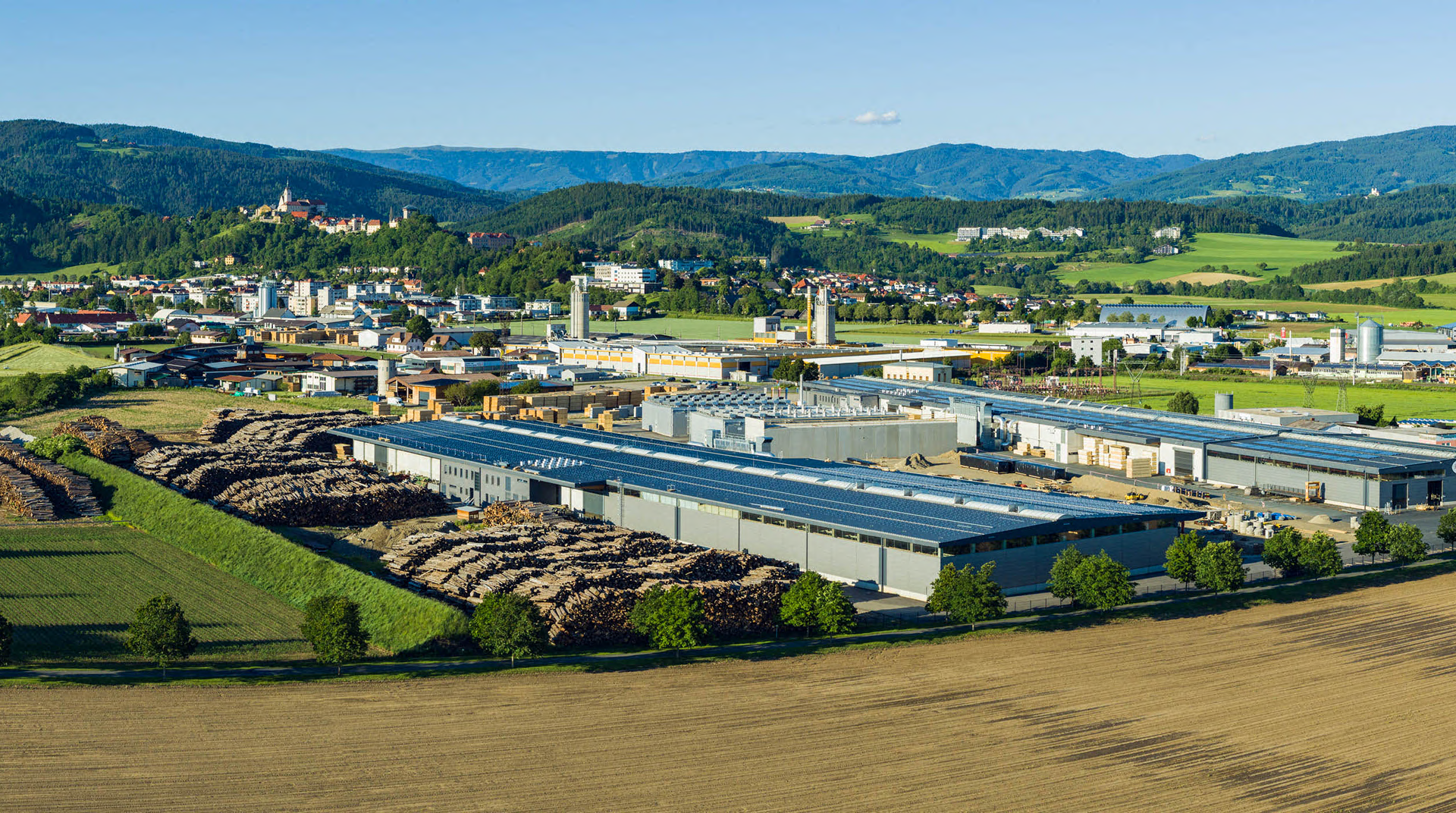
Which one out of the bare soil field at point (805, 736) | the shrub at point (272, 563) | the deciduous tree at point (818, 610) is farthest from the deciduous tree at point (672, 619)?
the shrub at point (272, 563)

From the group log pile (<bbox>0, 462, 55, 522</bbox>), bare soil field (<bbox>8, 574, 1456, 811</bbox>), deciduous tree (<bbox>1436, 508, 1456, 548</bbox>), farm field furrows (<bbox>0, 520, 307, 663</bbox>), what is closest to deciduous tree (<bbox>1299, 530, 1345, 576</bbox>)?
deciduous tree (<bbox>1436, 508, 1456, 548</bbox>)

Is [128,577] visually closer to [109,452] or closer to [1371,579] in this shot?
[109,452]

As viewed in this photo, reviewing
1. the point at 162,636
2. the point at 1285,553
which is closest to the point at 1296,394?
the point at 1285,553

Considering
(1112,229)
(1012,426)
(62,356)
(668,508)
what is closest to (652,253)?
(1112,229)

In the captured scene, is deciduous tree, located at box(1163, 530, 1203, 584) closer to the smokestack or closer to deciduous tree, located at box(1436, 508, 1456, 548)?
deciduous tree, located at box(1436, 508, 1456, 548)

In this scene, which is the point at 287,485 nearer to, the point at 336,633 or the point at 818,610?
the point at 336,633

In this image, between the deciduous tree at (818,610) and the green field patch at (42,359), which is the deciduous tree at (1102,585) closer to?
the deciduous tree at (818,610)
